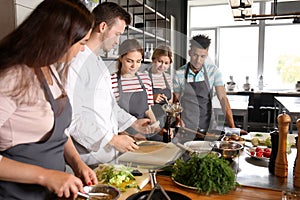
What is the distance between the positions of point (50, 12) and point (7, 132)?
0.39 m

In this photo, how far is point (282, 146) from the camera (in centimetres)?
123

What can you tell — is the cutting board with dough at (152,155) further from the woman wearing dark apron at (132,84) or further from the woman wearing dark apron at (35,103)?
the woman wearing dark apron at (132,84)

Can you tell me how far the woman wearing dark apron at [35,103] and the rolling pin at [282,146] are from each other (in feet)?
2.75

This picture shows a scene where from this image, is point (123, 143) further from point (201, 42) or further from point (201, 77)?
point (201, 77)

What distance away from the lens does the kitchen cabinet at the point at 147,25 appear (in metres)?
3.33

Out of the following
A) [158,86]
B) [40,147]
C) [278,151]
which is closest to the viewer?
[40,147]

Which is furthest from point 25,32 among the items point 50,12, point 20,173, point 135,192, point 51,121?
point 135,192

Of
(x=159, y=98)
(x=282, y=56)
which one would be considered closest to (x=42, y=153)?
(x=159, y=98)

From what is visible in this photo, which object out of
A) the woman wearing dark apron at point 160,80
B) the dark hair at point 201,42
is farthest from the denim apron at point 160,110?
the dark hair at point 201,42

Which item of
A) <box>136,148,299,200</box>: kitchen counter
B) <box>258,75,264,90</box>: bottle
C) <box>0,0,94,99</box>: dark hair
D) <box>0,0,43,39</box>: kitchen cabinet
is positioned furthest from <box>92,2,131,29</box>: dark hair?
<box>258,75,264,90</box>: bottle

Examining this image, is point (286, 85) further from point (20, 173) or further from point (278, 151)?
point (20, 173)

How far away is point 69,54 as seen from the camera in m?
1.04

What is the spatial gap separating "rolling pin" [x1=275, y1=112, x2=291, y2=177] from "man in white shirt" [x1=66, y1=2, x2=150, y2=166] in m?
0.64

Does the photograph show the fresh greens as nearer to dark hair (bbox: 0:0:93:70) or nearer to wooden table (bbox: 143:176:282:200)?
wooden table (bbox: 143:176:282:200)
